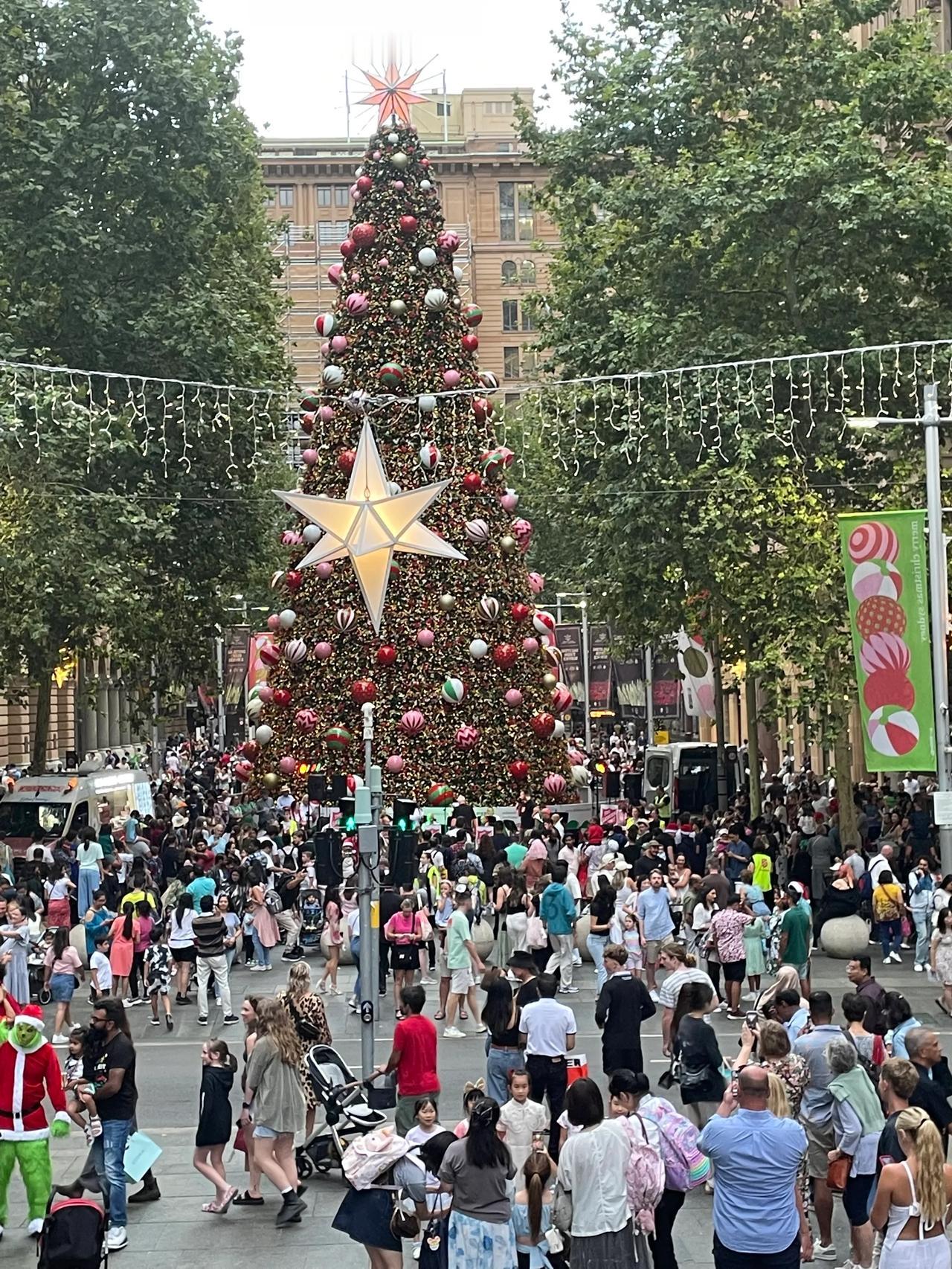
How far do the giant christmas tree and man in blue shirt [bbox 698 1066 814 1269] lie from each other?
21595mm

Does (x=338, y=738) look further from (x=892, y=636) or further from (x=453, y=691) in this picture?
(x=892, y=636)

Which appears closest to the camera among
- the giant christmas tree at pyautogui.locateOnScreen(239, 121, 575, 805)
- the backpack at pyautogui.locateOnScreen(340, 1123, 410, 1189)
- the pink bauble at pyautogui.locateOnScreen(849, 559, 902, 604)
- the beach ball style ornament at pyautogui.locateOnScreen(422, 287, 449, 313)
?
the backpack at pyautogui.locateOnScreen(340, 1123, 410, 1189)

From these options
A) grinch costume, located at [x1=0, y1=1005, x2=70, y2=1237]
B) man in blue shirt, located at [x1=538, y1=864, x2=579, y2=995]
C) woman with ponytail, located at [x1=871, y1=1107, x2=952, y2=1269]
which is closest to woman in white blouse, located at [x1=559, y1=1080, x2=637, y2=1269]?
woman with ponytail, located at [x1=871, y1=1107, x2=952, y2=1269]

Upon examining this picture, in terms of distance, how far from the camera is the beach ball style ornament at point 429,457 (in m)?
31.3

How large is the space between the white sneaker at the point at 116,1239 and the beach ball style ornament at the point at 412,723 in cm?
1910

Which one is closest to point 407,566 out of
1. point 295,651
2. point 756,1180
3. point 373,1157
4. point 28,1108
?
point 295,651

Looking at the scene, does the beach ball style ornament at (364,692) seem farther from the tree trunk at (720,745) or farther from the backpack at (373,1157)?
the backpack at (373,1157)

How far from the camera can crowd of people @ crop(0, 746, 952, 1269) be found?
28.8 feet

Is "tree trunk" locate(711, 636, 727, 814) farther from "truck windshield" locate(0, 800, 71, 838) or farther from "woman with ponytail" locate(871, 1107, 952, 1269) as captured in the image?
"woman with ponytail" locate(871, 1107, 952, 1269)

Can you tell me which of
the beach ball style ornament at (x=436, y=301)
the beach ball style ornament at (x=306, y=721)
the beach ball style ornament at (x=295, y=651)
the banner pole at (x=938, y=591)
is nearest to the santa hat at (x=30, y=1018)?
the banner pole at (x=938, y=591)

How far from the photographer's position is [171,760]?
60719mm

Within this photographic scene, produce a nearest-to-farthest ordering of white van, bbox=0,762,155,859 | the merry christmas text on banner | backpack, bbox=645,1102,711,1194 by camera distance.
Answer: backpack, bbox=645,1102,711,1194
the merry christmas text on banner
white van, bbox=0,762,155,859

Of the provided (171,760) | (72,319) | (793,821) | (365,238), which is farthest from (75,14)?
(171,760)

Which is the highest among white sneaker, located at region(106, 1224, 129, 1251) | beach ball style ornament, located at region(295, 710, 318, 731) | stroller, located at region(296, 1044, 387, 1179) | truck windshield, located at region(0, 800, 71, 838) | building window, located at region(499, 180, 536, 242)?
building window, located at region(499, 180, 536, 242)
